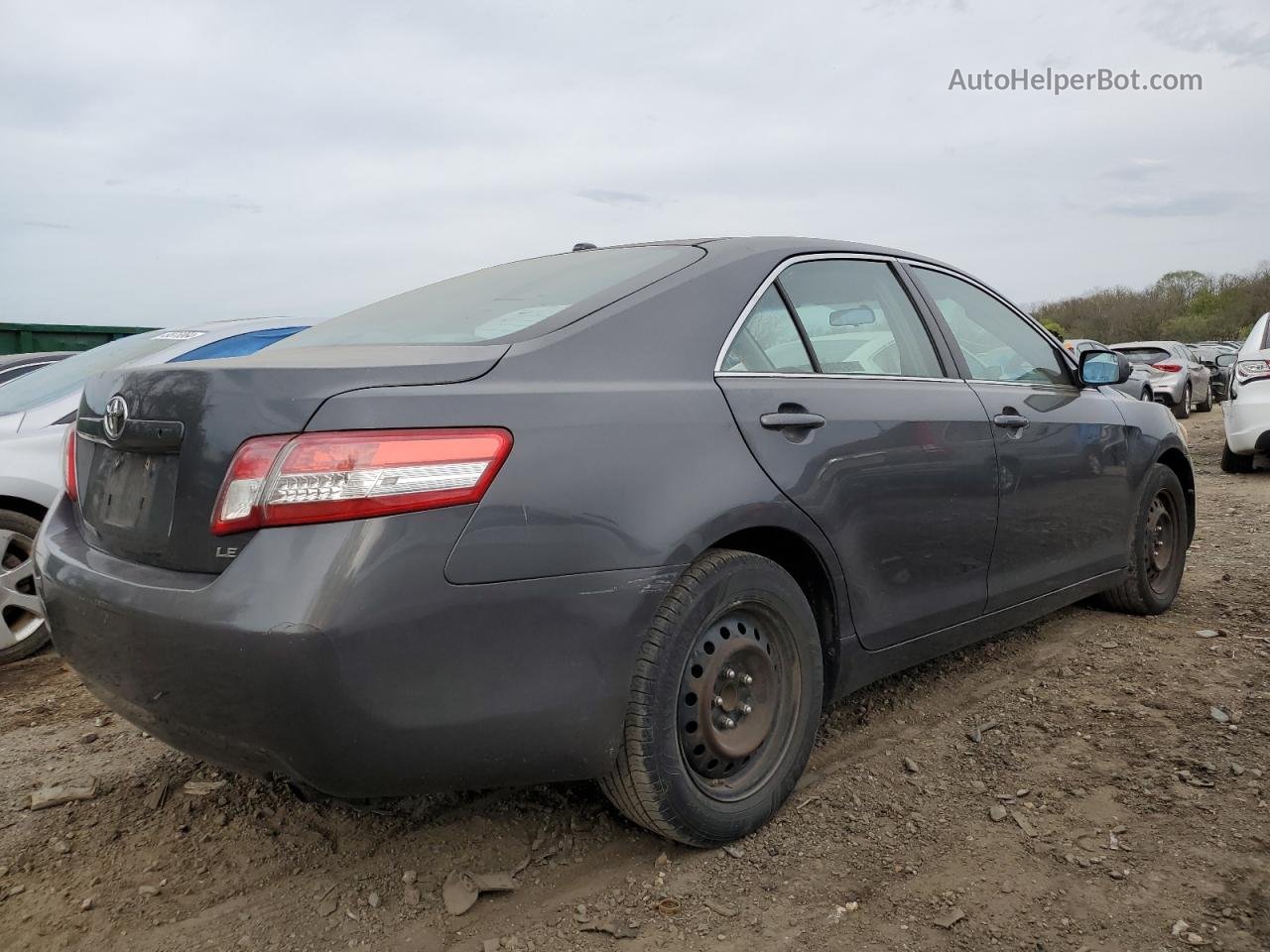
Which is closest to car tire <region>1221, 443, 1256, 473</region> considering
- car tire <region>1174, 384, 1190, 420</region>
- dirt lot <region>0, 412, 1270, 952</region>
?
dirt lot <region>0, 412, 1270, 952</region>

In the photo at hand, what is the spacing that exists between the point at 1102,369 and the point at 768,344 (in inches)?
71.0

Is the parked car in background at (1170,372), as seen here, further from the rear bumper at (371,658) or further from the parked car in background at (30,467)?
the rear bumper at (371,658)

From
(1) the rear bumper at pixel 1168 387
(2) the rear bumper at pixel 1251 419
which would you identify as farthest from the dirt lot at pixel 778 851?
(1) the rear bumper at pixel 1168 387

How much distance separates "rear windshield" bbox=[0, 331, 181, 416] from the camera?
4.72 m

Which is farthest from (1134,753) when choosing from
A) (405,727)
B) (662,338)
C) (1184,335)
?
(1184,335)

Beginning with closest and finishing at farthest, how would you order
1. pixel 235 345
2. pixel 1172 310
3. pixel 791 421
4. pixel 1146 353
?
pixel 791 421 < pixel 235 345 < pixel 1146 353 < pixel 1172 310

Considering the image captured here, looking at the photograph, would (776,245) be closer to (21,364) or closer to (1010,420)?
(1010,420)

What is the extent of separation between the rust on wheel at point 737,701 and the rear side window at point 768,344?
0.61 m

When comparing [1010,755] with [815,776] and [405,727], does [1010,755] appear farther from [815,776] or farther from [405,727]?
[405,727]

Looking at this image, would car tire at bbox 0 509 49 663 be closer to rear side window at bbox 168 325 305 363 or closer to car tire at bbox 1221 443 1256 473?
rear side window at bbox 168 325 305 363

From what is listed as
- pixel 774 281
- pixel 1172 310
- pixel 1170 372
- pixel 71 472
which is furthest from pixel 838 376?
pixel 1172 310

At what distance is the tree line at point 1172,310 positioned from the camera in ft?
143

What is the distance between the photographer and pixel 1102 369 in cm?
377

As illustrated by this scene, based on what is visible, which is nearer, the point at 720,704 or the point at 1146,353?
the point at 720,704
